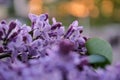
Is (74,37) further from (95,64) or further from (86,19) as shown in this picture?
(86,19)

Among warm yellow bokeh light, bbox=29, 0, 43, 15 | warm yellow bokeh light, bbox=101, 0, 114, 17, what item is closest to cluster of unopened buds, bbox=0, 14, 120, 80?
warm yellow bokeh light, bbox=29, 0, 43, 15

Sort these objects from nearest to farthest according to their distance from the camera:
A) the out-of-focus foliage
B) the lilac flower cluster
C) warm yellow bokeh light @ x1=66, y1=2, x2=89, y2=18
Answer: the lilac flower cluster
warm yellow bokeh light @ x1=66, y1=2, x2=89, y2=18
the out-of-focus foliage

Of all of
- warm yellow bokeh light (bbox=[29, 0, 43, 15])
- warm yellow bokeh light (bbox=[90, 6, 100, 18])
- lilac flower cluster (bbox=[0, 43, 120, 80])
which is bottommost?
warm yellow bokeh light (bbox=[90, 6, 100, 18])

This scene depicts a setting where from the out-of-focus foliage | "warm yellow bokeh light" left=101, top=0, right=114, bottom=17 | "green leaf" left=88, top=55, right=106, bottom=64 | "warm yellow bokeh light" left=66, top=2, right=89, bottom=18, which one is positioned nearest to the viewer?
"green leaf" left=88, top=55, right=106, bottom=64

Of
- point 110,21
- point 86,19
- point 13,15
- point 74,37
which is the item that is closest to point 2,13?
point 13,15

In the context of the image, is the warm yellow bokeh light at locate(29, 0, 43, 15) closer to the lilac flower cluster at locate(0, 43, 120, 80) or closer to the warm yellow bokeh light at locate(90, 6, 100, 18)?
the warm yellow bokeh light at locate(90, 6, 100, 18)

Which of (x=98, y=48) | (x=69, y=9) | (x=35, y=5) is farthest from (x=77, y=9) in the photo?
(x=98, y=48)

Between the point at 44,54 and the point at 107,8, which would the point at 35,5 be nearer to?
the point at 107,8
